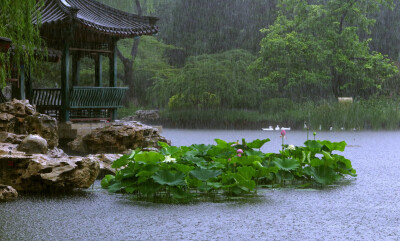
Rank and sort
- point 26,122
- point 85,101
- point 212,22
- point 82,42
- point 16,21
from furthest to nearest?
1. point 212,22
2. point 82,42
3. point 85,101
4. point 26,122
5. point 16,21

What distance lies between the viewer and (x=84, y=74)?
2962 centimetres

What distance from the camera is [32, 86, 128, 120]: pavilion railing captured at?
16.4 m

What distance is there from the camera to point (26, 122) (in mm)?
11836

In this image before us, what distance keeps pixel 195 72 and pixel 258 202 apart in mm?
20635

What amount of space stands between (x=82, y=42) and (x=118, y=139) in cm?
573

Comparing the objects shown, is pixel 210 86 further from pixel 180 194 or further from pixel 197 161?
pixel 180 194

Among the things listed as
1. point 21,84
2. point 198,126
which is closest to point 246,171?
point 21,84

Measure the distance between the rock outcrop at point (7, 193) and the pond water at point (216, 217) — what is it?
0.10m

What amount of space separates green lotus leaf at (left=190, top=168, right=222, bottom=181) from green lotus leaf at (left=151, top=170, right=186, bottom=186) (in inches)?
9.0

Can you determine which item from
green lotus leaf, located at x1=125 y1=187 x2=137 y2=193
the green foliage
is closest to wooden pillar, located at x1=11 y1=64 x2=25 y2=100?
green lotus leaf, located at x1=125 y1=187 x2=137 y2=193

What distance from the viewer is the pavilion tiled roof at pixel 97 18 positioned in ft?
49.6

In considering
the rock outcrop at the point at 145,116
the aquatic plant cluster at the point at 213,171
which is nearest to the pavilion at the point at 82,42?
the aquatic plant cluster at the point at 213,171

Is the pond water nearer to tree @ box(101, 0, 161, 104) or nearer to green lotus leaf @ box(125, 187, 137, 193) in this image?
green lotus leaf @ box(125, 187, 137, 193)

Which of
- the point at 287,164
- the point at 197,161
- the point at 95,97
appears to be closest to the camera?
the point at 197,161
